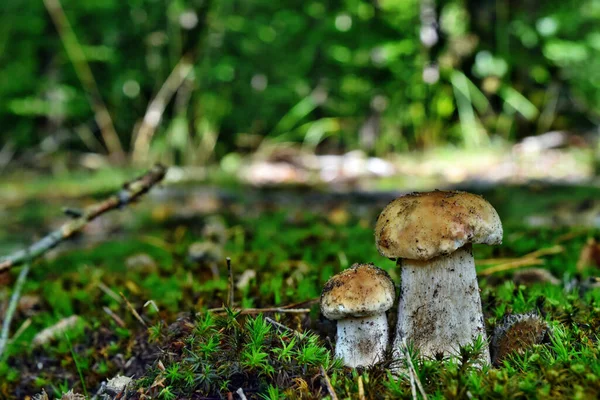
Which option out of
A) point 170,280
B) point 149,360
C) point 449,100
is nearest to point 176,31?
point 449,100

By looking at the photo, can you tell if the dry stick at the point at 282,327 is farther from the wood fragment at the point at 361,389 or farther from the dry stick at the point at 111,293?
the dry stick at the point at 111,293

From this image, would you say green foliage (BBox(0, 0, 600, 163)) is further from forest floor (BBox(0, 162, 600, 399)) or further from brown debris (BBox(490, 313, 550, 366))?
brown debris (BBox(490, 313, 550, 366))

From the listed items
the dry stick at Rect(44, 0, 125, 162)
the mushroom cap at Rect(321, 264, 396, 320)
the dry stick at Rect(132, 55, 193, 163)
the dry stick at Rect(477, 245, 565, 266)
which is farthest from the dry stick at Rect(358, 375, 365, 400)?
the dry stick at Rect(132, 55, 193, 163)

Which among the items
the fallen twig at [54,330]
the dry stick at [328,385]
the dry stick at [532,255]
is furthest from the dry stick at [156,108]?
the dry stick at [328,385]

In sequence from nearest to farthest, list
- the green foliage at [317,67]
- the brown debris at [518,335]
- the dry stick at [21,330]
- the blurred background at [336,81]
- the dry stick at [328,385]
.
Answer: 1. the dry stick at [328,385]
2. the brown debris at [518,335]
3. the dry stick at [21,330]
4. the blurred background at [336,81]
5. the green foliage at [317,67]

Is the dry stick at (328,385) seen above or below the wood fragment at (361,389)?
above

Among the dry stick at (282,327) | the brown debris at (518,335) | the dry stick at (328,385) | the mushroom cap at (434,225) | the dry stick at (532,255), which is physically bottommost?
the dry stick at (532,255)

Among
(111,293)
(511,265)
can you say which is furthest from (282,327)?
(511,265)

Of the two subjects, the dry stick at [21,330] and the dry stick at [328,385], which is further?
the dry stick at [21,330]
